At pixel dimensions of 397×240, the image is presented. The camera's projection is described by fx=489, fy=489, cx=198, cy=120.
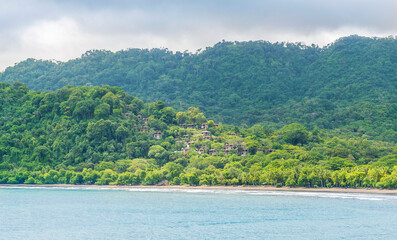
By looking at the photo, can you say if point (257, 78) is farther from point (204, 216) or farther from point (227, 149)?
point (204, 216)

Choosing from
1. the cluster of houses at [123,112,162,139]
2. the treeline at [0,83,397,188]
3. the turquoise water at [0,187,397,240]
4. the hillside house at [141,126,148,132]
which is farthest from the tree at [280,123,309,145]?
the turquoise water at [0,187,397,240]

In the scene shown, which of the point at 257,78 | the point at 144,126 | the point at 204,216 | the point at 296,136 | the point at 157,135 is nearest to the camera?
the point at 204,216

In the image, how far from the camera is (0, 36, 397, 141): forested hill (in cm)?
13762

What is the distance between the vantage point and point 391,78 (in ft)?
488

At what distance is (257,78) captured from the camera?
556 feet

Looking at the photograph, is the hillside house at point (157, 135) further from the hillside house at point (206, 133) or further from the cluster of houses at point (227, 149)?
the hillside house at point (206, 133)

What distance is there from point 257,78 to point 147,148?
79.7 m

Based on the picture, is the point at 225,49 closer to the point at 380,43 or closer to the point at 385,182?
the point at 380,43

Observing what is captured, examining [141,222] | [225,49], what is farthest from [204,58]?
[141,222]

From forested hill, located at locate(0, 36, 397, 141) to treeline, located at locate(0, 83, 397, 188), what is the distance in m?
27.5

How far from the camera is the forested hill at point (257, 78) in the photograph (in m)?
Result: 138

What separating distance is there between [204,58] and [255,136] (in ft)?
288

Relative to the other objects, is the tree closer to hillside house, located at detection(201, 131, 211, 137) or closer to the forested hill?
hillside house, located at detection(201, 131, 211, 137)

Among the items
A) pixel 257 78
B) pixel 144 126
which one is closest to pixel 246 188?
pixel 144 126
